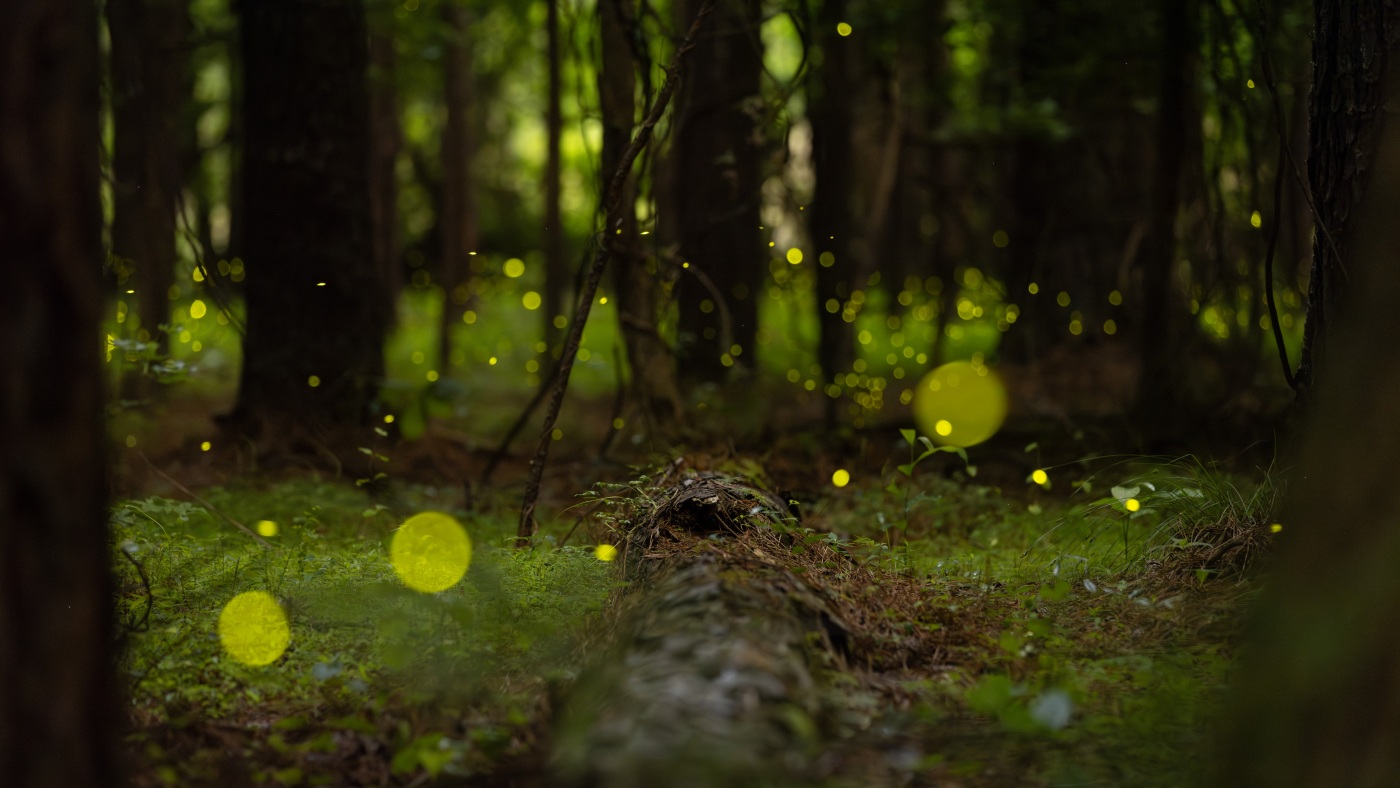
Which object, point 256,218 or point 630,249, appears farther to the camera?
point 256,218

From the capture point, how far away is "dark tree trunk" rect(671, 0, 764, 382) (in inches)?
379

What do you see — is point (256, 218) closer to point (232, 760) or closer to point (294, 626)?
point (294, 626)

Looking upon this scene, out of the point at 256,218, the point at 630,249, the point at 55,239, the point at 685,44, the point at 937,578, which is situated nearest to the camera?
the point at 55,239

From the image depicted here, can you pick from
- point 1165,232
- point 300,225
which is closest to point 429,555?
point 300,225

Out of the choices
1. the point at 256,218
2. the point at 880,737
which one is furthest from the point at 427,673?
the point at 256,218

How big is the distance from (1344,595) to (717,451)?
400cm

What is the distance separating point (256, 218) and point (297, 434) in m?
1.56

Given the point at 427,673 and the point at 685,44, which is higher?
the point at 685,44

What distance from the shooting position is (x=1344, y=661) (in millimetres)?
2416

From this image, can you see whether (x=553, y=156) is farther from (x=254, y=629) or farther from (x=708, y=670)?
(x=708, y=670)

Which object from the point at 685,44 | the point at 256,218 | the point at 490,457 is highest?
the point at 685,44

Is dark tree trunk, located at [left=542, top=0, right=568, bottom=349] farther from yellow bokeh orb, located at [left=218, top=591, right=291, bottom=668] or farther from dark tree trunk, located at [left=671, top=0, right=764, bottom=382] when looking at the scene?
yellow bokeh orb, located at [left=218, top=591, right=291, bottom=668]

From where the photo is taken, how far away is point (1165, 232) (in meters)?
7.38

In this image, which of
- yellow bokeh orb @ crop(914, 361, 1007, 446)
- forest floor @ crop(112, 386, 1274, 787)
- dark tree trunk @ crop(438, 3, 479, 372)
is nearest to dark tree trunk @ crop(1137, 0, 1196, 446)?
yellow bokeh orb @ crop(914, 361, 1007, 446)
